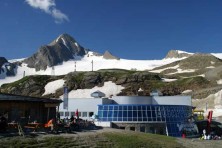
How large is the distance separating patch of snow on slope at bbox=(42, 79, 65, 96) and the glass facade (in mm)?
102761

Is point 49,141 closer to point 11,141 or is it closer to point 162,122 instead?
point 11,141

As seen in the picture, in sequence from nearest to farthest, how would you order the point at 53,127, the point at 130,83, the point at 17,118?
1. the point at 53,127
2. the point at 17,118
3. the point at 130,83

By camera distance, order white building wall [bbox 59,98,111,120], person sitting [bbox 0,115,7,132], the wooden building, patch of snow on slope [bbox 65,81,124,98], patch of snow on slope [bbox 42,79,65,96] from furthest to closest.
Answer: patch of snow on slope [bbox 42,79,65,96] → patch of snow on slope [bbox 65,81,124,98] → white building wall [bbox 59,98,111,120] → the wooden building → person sitting [bbox 0,115,7,132]

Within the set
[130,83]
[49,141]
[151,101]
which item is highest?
[130,83]

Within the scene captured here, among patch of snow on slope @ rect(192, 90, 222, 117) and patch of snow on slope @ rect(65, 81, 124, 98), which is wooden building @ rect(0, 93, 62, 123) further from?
patch of snow on slope @ rect(65, 81, 124, 98)

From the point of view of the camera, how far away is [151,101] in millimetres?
76562

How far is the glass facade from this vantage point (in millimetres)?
58459

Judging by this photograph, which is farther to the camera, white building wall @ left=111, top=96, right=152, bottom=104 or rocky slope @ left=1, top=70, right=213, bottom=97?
rocky slope @ left=1, top=70, right=213, bottom=97

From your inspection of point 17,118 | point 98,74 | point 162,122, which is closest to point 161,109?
point 162,122

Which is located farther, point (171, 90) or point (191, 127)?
point (171, 90)

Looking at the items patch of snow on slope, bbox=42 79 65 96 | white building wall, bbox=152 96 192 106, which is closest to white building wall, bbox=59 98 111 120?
white building wall, bbox=152 96 192 106

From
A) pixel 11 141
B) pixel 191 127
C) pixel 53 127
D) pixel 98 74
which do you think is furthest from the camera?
pixel 98 74

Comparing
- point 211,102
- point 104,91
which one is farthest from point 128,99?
point 104,91

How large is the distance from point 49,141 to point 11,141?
3.48m
